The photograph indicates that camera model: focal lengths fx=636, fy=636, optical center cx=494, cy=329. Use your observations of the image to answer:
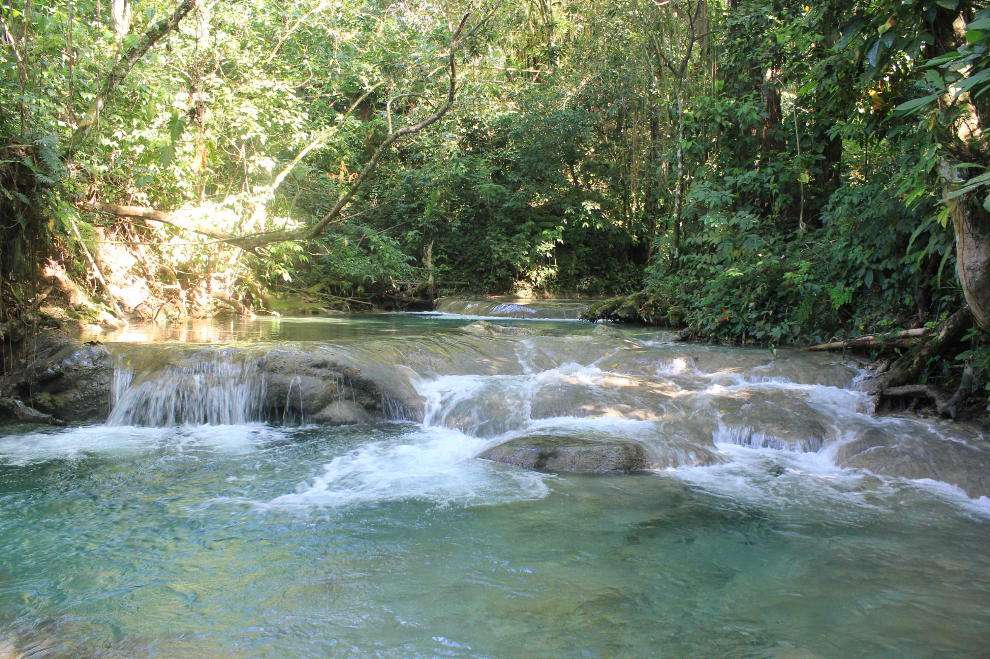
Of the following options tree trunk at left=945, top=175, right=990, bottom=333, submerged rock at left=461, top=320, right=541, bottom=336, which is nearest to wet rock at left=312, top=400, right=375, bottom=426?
submerged rock at left=461, top=320, right=541, bottom=336

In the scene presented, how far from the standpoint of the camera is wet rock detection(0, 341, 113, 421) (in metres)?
7.07

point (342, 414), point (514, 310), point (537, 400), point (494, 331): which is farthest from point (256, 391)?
point (514, 310)

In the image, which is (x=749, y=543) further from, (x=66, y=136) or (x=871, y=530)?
(x=66, y=136)

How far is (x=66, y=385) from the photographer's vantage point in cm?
716

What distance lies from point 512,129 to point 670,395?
13.8m

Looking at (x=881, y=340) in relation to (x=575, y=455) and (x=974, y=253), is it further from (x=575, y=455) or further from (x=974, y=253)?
(x=575, y=455)

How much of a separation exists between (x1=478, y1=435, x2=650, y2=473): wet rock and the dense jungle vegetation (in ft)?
8.15

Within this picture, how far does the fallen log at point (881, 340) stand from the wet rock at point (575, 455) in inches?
146

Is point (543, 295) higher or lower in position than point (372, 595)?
higher

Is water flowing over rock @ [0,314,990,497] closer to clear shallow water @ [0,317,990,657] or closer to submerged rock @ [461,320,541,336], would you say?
clear shallow water @ [0,317,990,657]

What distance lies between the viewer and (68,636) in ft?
9.80

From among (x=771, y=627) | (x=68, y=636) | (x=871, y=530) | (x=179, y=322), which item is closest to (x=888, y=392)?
(x=871, y=530)

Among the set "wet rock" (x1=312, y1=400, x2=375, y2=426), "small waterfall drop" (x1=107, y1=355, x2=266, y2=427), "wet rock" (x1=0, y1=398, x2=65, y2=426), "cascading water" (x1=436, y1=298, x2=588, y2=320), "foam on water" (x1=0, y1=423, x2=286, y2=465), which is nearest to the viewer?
"foam on water" (x1=0, y1=423, x2=286, y2=465)

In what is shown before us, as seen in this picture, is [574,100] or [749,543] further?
[574,100]
